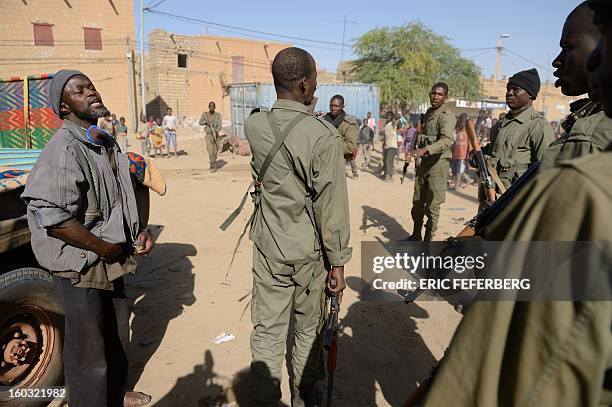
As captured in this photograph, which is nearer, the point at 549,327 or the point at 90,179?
the point at 549,327

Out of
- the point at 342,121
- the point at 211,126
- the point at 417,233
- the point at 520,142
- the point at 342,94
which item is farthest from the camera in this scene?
the point at 342,94

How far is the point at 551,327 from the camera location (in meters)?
0.59

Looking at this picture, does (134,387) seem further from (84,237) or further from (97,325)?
(84,237)

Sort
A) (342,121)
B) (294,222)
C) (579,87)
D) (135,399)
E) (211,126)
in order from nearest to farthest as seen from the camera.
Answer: (579,87)
(294,222)
(135,399)
(342,121)
(211,126)

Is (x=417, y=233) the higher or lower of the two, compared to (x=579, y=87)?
lower

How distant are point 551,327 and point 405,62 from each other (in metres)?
29.0

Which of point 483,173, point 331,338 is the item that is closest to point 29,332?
point 331,338

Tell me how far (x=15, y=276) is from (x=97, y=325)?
1.96ft

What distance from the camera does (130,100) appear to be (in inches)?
953

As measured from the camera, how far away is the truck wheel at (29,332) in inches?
89.6

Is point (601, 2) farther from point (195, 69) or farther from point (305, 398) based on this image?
point (195, 69)

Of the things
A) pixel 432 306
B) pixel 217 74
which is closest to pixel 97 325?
pixel 432 306

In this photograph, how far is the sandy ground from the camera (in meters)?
2.82

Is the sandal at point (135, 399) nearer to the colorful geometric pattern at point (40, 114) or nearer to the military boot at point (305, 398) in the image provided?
the military boot at point (305, 398)
